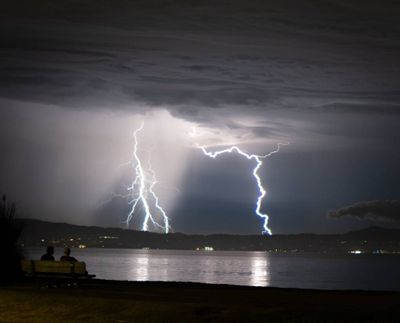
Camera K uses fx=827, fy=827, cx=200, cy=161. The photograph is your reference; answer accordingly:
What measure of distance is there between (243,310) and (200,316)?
95cm

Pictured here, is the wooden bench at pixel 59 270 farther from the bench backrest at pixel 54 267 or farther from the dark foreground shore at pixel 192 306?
the dark foreground shore at pixel 192 306

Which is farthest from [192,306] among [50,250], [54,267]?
[50,250]

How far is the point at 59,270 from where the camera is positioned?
23.2 metres

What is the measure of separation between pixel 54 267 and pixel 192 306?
7.59 metres

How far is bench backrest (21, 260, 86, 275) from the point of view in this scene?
75.5 ft

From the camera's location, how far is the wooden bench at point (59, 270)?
23.0m

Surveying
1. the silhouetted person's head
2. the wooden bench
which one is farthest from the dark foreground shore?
the silhouetted person's head

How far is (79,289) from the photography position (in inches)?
872

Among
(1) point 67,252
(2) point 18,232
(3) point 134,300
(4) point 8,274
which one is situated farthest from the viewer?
(2) point 18,232

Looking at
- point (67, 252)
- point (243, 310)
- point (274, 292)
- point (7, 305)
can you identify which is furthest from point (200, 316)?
point (67, 252)

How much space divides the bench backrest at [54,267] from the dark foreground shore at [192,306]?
109cm

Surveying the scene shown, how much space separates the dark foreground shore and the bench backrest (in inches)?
43.0

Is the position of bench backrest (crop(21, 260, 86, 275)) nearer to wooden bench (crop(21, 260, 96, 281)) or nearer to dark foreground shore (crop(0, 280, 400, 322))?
wooden bench (crop(21, 260, 96, 281))

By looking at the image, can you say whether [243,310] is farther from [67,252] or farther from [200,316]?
[67,252]
